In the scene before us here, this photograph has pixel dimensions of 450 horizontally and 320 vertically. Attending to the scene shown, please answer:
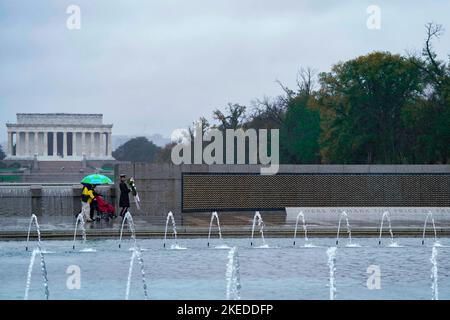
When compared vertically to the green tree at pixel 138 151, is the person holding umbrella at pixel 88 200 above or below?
below

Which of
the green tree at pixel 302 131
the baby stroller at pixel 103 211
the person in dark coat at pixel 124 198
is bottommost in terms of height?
the baby stroller at pixel 103 211

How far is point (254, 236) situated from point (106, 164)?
10507 cm

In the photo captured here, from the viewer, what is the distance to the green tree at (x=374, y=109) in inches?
2183

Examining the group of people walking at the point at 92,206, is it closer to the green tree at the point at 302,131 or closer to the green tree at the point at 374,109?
the green tree at the point at 374,109

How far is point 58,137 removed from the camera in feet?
464

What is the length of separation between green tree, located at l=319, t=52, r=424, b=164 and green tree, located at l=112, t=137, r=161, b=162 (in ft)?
314

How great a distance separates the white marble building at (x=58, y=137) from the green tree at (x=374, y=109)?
81385 mm

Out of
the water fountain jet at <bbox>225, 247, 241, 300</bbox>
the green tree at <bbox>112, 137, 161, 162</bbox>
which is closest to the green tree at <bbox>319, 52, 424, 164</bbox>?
the water fountain jet at <bbox>225, 247, 241, 300</bbox>

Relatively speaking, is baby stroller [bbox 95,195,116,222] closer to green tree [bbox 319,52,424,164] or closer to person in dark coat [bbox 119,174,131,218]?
person in dark coat [bbox 119,174,131,218]

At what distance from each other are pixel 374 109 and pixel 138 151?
335 feet

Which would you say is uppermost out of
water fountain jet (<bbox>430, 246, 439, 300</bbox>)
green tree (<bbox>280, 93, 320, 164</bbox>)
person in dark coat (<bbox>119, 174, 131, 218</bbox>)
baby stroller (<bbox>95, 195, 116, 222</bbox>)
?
green tree (<bbox>280, 93, 320, 164</bbox>)

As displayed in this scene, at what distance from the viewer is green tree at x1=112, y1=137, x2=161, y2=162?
505ft

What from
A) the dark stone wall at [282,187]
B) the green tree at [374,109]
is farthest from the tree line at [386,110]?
the dark stone wall at [282,187]
